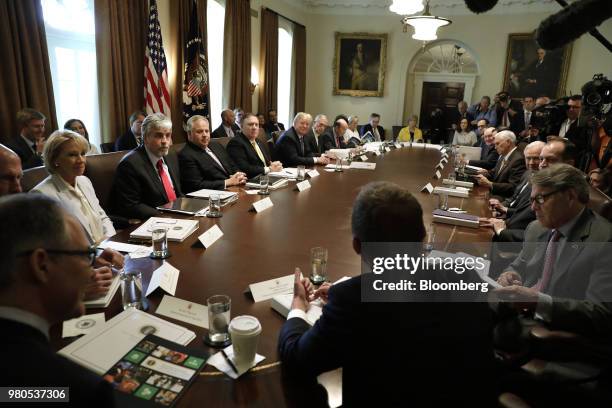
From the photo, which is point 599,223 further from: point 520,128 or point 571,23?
point 520,128

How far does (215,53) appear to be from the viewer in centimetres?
753

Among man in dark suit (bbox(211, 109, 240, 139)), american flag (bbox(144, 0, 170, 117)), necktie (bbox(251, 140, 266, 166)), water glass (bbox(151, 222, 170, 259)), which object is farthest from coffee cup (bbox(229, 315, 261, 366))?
man in dark suit (bbox(211, 109, 240, 139))

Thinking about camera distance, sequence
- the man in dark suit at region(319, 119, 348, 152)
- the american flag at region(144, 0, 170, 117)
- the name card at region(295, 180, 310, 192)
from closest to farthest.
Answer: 1. the name card at region(295, 180, 310, 192)
2. the american flag at region(144, 0, 170, 117)
3. the man in dark suit at region(319, 119, 348, 152)

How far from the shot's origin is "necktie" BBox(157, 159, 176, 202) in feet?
9.86

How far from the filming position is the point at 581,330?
1490 mm

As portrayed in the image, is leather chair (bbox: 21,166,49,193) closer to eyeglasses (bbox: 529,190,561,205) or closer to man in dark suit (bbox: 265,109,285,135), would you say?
eyeglasses (bbox: 529,190,561,205)

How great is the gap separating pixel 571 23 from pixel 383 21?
10.3 metres

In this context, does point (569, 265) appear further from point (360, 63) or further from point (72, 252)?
point (360, 63)

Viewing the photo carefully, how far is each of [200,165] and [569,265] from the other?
9.50 ft

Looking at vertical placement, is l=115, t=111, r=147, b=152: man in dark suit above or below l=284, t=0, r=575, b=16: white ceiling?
below

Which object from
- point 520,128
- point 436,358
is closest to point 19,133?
point 436,358

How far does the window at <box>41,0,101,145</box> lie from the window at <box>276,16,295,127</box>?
5441 millimetres

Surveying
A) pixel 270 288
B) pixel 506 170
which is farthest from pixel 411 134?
pixel 270 288

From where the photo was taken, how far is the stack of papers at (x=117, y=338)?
1.04 m
